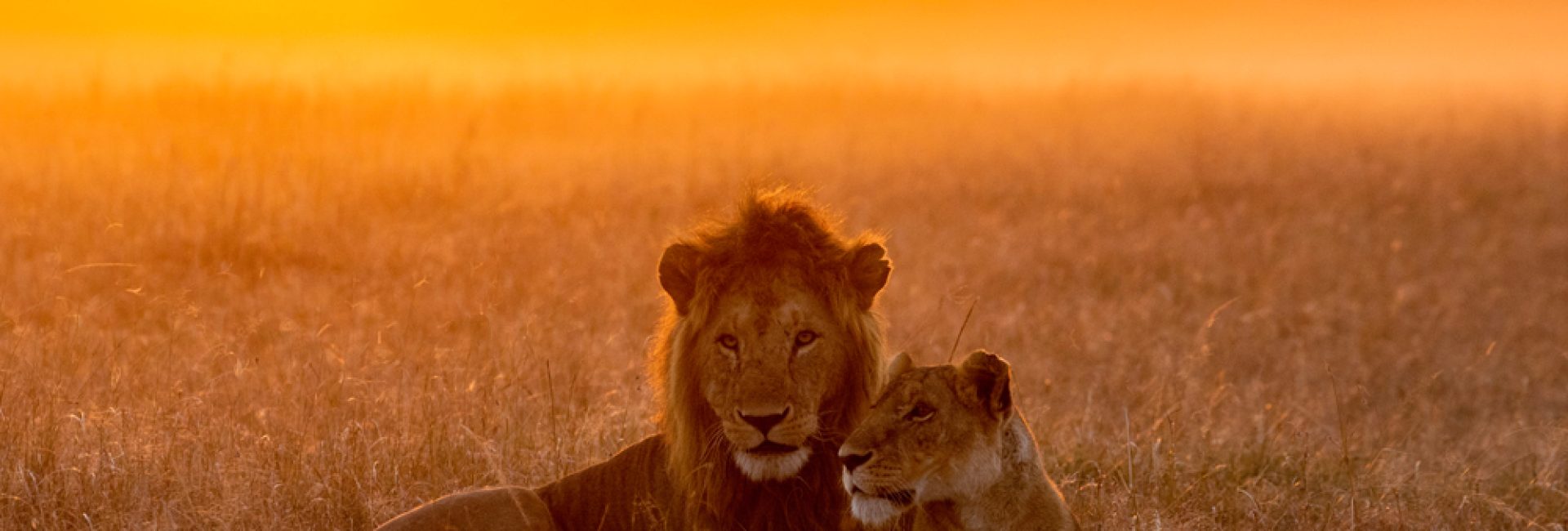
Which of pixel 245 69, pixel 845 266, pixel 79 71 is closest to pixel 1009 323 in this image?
pixel 845 266

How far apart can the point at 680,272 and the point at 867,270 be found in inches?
23.8

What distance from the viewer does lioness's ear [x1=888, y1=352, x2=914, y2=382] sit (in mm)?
5102

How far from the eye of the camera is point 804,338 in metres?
5.16

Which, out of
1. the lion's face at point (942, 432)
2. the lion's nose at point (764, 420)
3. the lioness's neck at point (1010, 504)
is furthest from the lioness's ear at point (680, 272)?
the lioness's neck at point (1010, 504)

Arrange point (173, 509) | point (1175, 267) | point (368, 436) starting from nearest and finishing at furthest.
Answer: point (173, 509), point (368, 436), point (1175, 267)

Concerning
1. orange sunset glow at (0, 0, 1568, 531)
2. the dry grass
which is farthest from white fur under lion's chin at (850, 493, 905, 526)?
the dry grass

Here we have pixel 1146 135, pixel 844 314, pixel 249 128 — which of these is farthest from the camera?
pixel 1146 135

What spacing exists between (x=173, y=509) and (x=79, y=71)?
1446cm

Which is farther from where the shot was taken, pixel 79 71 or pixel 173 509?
pixel 79 71

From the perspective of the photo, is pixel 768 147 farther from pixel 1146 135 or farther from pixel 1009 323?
pixel 1009 323

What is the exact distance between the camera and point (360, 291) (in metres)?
10.9

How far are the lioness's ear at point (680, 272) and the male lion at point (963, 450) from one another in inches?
32.1

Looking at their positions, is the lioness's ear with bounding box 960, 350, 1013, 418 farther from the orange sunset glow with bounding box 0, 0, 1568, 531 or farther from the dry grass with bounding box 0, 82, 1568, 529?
the dry grass with bounding box 0, 82, 1568, 529

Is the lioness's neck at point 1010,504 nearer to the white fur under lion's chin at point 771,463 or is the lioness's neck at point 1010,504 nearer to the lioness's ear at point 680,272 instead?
the white fur under lion's chin at point 771,463
